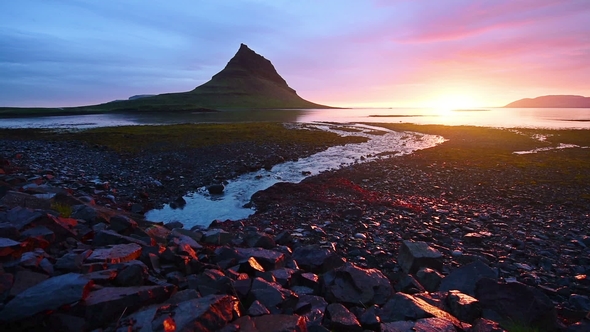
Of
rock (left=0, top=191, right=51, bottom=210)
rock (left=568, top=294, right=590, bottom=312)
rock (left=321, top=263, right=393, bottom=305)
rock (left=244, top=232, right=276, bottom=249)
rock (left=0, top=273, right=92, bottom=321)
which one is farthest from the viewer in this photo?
rock (left=244, top=232, right=276, bottom=249)

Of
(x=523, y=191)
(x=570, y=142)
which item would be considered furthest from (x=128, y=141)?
(x=570, y=142)

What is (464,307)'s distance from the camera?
6.37 m

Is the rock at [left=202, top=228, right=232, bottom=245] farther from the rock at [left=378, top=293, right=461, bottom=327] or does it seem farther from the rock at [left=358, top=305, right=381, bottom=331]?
the rock at [left=378, top=293, right=461, bottom=327]

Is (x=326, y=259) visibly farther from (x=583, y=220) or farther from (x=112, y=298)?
(x=583, y=220)

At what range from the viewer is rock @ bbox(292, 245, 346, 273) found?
8.68m

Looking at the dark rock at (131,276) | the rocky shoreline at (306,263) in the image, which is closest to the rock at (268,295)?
the rocky shoreline at (306,263)

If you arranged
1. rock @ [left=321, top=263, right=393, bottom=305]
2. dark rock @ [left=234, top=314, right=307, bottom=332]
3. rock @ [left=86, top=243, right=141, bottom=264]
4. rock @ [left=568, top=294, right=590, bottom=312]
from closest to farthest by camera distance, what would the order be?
dark rock @ [left=234, top=314, right=307, bottom=332] < rock @ [left=86, top=243, right=141, bottom=264] < rock @ [left=321, top=263, right=393, bottom=305] < rock @ [left=568, top=294, right=590, bottom=312]

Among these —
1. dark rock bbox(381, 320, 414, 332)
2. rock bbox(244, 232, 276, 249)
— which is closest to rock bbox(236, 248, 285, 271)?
rock bbox(244, 232, 276, 249)

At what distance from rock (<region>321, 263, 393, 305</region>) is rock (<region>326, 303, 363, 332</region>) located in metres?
0.84

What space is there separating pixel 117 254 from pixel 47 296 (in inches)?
77.6

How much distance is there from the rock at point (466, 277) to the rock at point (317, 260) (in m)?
2.52

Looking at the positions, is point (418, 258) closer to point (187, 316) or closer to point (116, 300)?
point (187, 316)

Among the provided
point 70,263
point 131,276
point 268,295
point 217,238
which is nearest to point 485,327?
point 268,295

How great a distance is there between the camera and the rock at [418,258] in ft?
29.8
